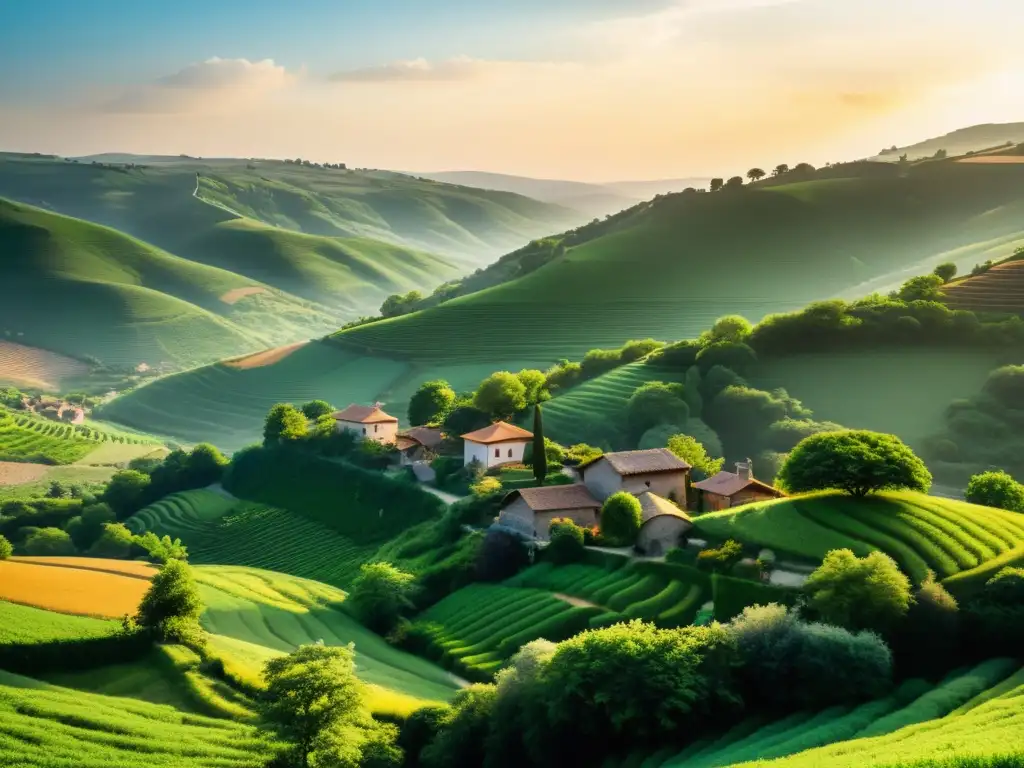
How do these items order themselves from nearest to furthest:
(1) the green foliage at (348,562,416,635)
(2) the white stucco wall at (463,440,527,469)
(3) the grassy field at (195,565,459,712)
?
(3) the grassy field at (195,565,459,712) < (1) the green foliage at (348,562,416,635) < (2) the white stucco wall at (463,440,527,469)

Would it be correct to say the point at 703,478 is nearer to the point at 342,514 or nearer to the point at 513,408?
the point at 513,408

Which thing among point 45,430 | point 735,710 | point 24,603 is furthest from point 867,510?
point 45,430

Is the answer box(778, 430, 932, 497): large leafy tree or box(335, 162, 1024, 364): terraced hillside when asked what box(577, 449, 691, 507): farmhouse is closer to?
box(778, 430, 932, 497): large leafy tree

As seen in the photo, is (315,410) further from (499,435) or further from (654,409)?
(654,409)

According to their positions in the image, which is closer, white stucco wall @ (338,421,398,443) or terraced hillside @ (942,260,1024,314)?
white stucco wall @ (338,421,398,443)

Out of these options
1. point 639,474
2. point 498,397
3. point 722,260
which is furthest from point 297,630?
point 722,260

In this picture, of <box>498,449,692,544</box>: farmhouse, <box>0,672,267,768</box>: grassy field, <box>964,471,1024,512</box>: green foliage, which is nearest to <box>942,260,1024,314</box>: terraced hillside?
<box>964,471,1024,512</box>: green foliage

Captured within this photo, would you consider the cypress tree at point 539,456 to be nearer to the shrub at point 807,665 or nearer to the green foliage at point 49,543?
the shrub at point 807,665

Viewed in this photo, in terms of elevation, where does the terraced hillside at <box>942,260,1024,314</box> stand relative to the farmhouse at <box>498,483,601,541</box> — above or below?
above
